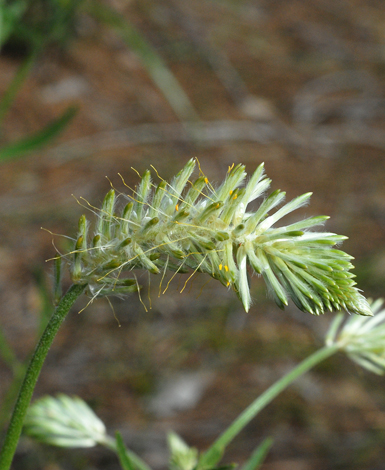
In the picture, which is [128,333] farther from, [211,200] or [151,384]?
[211,200]

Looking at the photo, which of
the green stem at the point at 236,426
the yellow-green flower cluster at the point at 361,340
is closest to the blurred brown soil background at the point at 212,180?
the green stem at the point at 236,426

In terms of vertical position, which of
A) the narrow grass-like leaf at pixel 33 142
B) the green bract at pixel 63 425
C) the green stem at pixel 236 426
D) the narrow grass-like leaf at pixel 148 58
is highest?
the narrow grass-like leaf at pixel 148 58

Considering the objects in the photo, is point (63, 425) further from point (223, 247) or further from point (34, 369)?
point (223, 247)

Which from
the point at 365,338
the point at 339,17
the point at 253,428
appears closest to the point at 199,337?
the point at 253,428

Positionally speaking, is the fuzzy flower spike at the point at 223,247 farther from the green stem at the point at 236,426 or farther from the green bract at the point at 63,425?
the green bract at the point at 63,425

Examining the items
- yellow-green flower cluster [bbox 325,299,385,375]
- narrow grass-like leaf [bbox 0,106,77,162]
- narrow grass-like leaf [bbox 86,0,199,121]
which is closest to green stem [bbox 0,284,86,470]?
yellow-green flower cluster [bbox 325,299,385,375]
